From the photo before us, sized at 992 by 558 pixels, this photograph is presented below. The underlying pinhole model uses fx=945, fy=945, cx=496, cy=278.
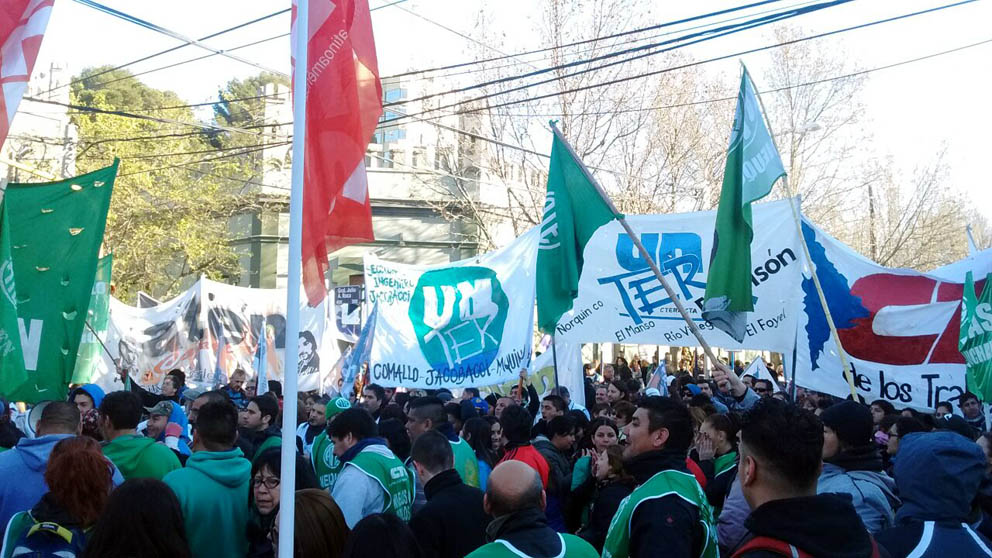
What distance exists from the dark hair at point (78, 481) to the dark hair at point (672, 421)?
253 centimetres

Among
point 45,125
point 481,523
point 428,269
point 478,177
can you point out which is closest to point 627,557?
point 481,523

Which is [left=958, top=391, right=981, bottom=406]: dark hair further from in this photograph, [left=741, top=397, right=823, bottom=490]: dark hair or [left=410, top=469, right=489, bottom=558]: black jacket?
[left=741, top=397, right=823, bottom=490]: dark hair

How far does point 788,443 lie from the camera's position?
2848 millimetres

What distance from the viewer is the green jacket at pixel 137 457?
555 cm

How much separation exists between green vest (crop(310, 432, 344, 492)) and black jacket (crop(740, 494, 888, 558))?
Result: 4689 mm

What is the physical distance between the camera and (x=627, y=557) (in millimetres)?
4008

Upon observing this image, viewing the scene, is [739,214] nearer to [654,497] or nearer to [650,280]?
[650,280]

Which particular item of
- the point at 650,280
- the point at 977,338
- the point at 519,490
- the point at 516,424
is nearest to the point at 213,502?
the point at 519,490

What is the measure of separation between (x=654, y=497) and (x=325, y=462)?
3.84 m

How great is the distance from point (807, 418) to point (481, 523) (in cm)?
248

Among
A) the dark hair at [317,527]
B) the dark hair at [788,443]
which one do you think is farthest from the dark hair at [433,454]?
the dark hair at [788,443]

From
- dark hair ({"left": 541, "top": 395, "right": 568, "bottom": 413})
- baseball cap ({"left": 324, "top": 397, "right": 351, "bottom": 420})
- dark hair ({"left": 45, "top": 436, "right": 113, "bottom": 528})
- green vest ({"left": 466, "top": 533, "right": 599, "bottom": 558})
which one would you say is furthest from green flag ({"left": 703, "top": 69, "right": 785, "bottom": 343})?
dark hair ({"left": 45, "top": 436, "right": 113, "bottom": 528})

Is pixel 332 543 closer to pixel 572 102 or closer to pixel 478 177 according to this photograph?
pixel 572 102

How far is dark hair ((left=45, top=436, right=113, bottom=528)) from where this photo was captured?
4.30 meters
